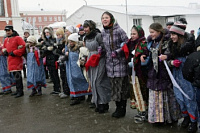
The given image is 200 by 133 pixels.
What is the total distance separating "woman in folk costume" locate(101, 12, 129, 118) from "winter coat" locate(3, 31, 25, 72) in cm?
298

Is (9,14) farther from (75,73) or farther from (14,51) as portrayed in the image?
(75,73)

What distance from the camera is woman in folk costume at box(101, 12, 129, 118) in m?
4.06

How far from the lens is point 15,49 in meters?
6.23

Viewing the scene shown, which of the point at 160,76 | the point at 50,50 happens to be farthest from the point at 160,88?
the point at 50,50

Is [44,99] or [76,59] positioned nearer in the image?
[76,59]

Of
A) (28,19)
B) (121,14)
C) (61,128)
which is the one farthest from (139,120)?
(28,19)

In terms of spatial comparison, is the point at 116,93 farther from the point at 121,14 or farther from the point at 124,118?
the point at 121,14

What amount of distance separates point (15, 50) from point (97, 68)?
280cm

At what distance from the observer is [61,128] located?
397cm

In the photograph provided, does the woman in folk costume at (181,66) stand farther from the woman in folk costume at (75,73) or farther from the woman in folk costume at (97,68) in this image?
the woman in folk costume at (75,73)

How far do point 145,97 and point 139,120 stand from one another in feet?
1.31

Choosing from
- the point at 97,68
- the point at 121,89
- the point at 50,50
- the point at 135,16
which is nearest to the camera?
the point at 121,89

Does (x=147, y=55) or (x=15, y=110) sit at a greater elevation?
(x=147, y=55)

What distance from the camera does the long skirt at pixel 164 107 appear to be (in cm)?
351
